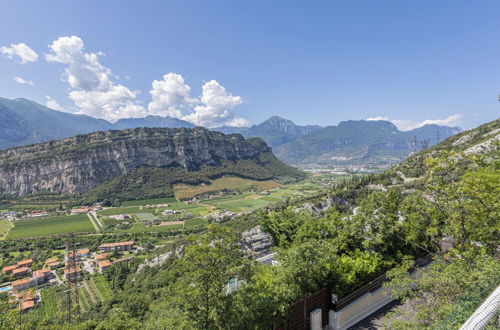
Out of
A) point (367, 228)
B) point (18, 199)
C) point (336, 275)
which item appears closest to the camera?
point (336, 275)

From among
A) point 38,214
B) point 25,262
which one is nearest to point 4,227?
point 38,214

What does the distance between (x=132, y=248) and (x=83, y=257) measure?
12.5 meters

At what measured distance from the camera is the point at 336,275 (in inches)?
477

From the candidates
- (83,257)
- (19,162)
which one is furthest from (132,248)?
(19,162)

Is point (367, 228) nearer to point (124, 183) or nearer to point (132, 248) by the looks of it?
point (132, 248)

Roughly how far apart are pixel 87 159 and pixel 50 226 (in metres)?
70.8

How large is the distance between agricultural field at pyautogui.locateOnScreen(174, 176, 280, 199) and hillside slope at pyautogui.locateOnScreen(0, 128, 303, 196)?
6.95 metres

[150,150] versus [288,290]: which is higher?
[150,150]

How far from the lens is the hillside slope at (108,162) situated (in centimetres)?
13812

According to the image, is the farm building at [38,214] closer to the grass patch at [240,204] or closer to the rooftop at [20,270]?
the rooftop at [20,270]

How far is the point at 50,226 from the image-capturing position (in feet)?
291

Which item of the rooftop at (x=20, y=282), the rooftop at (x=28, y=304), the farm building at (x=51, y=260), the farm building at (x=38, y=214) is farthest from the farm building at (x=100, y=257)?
the farm building at (x=38, y=214)

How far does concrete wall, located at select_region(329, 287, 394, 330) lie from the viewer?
11583mm

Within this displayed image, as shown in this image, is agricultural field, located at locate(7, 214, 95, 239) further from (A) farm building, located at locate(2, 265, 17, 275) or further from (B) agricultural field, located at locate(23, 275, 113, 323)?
(B) agricultural field, located at locate(23, 275, 113, 323)
